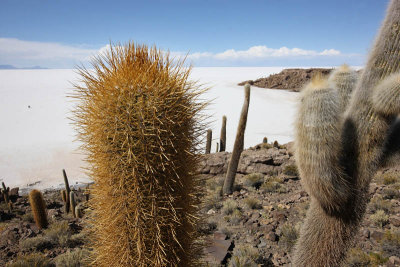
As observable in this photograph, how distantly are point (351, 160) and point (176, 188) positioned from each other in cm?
207

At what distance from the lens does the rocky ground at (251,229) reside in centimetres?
430

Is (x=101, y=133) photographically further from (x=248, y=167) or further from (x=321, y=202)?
(x=248, y=167)

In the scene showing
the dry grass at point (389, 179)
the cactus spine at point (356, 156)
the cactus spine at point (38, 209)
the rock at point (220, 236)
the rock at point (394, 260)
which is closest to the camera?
the cactus spine at point (356, 156)

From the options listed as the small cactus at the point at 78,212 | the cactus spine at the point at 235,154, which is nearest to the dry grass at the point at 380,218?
the cactus spine at the point at 235,154

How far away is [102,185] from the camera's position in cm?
192

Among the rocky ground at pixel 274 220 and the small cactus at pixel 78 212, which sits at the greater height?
the rocky ground at pixel 274 220

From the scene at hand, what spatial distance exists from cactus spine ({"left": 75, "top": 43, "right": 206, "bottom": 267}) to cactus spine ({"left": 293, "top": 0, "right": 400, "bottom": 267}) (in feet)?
Answer: 5.20

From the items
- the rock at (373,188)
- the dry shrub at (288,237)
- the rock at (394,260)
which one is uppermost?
the rock at (394,260)

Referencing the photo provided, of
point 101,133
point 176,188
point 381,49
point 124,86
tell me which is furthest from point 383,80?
point 101,133

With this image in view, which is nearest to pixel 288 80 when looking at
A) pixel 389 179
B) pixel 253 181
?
pixel 389 179

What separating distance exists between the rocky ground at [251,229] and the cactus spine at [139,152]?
0.74m

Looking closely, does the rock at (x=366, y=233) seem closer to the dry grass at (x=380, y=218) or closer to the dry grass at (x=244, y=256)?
the dry grass at (x=380, y=218)

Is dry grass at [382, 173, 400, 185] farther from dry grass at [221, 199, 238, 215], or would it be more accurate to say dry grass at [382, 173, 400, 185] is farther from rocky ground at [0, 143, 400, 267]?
dry grass at [221, 199, 238, 215]

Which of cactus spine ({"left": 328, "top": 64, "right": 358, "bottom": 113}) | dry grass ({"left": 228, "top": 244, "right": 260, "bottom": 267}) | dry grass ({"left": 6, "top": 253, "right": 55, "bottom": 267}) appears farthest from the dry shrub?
dry grass ({"left": 6, "top": 253, "right": 55, "bottom": 267})
